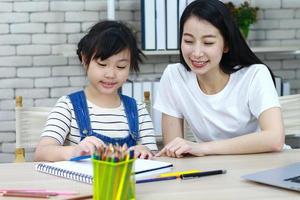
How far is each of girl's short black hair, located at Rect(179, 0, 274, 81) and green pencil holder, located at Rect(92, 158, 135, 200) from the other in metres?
0.79

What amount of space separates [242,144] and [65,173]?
0.54 meters

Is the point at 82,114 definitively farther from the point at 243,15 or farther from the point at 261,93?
the point at 243,15

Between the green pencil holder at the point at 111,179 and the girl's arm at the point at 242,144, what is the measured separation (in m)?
0.49

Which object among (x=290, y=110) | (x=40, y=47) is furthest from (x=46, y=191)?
(x=40, y=47)

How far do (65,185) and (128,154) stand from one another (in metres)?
0.27

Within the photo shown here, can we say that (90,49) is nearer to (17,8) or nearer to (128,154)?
(128,154)

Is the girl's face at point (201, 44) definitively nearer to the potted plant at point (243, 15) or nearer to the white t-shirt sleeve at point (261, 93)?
the white t-shirt sleeve at point (261, 93)

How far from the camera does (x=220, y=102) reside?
1.73 meters

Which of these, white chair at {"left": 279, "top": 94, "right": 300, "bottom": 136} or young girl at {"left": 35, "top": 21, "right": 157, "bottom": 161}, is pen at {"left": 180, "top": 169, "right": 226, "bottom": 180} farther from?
white chair at {"left": 279, "top": 94, "right": 300, "bottom": 136}

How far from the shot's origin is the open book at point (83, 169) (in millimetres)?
1177

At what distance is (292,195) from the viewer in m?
1.07

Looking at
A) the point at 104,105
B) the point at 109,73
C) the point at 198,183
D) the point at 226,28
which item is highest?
the point at 226,28

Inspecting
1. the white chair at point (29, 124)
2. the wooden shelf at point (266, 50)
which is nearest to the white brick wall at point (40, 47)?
the wooden shelf at point (266, 50)

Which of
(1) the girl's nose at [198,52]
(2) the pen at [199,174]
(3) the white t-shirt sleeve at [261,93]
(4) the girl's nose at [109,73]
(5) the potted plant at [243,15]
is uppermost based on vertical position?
(5) the potted plant at [243,15]
